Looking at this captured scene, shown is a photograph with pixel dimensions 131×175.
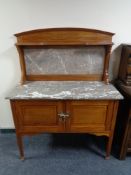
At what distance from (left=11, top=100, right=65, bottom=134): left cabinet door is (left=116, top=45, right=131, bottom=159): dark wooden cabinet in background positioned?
24.0 inches

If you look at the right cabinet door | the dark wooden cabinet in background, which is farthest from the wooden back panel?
the right cabinet door

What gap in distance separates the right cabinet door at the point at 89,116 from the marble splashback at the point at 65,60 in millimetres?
477

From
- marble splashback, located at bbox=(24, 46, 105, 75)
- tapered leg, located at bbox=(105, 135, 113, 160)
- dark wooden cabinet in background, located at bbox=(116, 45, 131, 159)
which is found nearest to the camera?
dark wooden cabinet in background, located at bbox=(116, 45, 131, 159)

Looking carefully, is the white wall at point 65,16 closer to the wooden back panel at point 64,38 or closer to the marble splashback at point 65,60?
the wooden back panel at point 64,38

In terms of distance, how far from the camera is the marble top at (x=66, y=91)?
4.27 ft

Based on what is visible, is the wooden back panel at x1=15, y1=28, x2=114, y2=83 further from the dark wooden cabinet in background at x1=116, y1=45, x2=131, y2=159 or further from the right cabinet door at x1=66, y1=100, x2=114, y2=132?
the right cabinet door at x1=66, y1=100, x2=114, y2=132

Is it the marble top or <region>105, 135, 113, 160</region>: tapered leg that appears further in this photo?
<region>105, 135, 113, 160</region>: tapered leg

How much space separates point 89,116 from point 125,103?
0.38 m

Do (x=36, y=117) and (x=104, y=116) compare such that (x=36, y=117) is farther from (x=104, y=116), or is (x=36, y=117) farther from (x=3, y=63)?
(x=3, y=63)

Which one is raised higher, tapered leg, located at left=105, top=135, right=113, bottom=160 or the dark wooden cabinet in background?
the dark wooden cabinet in background

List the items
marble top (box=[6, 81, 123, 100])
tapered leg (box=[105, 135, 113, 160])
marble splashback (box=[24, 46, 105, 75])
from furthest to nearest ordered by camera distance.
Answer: marble splashback (box=[24, 46, 105, 75]) < tapered leg (box=[105, 135, 113, 160]) < marble top (box=[6, 81, 123, 100])

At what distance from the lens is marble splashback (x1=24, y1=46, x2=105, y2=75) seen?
1631mm

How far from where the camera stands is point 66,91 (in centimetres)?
141

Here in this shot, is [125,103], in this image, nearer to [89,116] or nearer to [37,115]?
[89,116]
